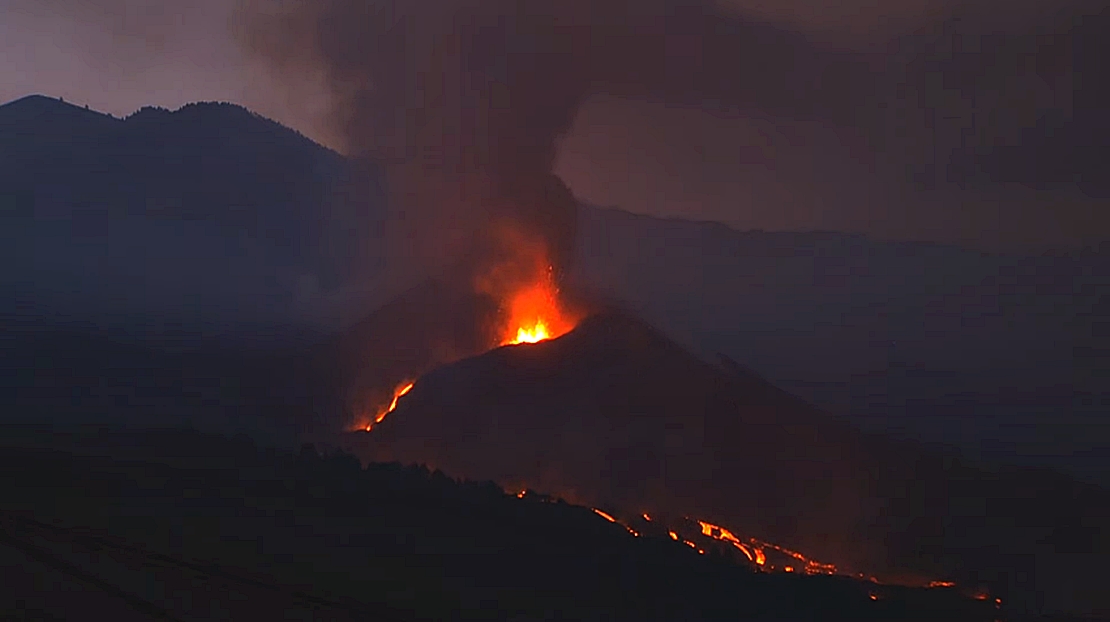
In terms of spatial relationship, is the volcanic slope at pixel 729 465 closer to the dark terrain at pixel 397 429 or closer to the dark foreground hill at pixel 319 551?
the dark terrain at pixel 397 429

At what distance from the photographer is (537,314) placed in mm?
55031

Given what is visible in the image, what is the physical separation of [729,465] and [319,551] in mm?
21491

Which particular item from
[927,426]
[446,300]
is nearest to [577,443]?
[446,300]

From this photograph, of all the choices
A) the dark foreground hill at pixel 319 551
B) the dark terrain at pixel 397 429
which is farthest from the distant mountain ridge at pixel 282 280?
the dark foreground hill at pixel 319 551

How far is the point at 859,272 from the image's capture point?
430 feet

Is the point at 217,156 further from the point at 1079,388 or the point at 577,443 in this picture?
the point at 1079,388

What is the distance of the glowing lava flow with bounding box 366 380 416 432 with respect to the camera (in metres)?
47.5

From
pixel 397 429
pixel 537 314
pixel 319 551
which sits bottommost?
pixel 319 551

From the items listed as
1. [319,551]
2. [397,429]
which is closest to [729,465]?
[397,429]

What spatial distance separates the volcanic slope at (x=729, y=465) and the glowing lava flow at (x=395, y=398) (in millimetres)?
1013

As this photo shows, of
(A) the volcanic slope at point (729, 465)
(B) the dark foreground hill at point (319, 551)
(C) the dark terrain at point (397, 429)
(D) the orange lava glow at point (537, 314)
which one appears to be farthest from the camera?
(D) the orange lava glow at point (537, 314)

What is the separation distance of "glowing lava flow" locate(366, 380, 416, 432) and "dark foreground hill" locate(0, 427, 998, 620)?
1381 cm

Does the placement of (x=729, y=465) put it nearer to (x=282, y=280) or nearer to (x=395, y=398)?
(x=395, y=398)

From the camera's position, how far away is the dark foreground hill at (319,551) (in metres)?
20.6
